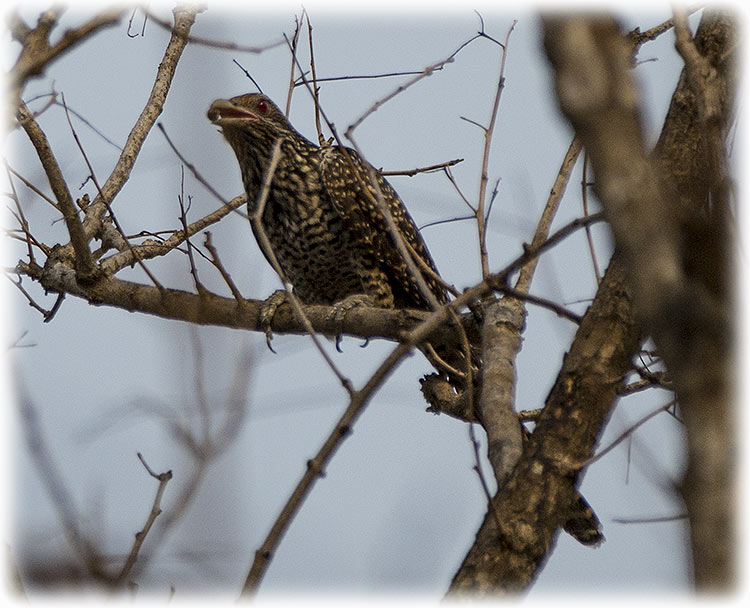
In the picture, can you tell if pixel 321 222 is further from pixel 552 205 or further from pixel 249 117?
pixel 552 205

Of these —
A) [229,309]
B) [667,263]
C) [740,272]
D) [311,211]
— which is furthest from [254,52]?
[311,211]

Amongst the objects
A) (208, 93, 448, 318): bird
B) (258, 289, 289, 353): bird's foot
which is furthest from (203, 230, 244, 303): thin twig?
(208, 93, 448, 318): bird

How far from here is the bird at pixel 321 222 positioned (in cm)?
634

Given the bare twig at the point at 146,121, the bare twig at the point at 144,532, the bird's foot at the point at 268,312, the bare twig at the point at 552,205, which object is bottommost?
the bare twig at the point at 144,532

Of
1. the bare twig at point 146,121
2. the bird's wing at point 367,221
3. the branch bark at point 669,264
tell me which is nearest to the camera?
the branch bark at point 669,264

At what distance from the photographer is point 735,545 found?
150 centimetres

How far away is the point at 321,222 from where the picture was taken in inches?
252

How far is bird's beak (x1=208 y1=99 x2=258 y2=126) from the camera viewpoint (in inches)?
249

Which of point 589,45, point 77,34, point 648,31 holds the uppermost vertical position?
point 648,31

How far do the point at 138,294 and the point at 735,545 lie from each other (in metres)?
3.75

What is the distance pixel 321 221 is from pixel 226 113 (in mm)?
993

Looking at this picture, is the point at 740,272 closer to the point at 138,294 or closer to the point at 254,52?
the point at 254,52

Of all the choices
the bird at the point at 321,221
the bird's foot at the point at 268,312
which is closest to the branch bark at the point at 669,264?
the bird's foot at the point at 268,312

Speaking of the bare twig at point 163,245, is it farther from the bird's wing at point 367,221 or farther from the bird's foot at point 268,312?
the bird's wing at point 367,221
